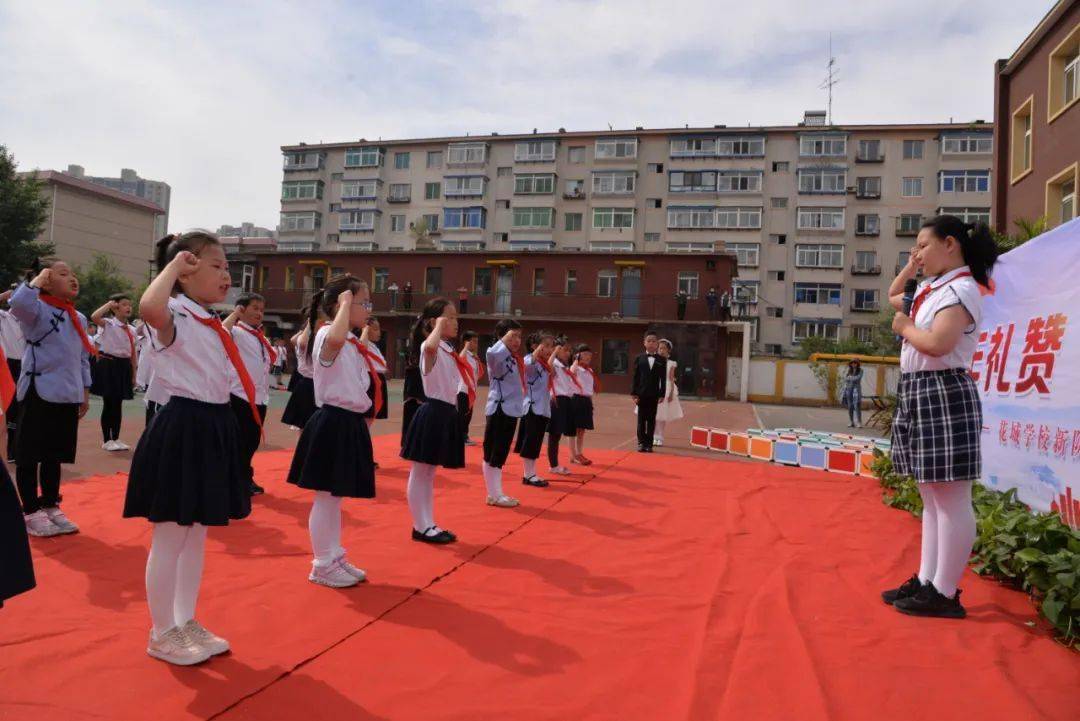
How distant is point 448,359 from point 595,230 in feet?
138

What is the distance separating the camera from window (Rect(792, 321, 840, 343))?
144 ft

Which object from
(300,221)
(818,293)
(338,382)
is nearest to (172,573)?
(338,382)

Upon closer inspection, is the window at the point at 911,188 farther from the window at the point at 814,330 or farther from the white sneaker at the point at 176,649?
the white sneaker at the point at 176,649

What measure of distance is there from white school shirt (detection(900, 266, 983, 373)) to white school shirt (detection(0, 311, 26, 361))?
7.16 metres

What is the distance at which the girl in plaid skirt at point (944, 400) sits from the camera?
3.56 metres

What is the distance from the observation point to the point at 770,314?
1752 inches

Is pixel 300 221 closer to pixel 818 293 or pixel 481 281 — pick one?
pixel 481 281

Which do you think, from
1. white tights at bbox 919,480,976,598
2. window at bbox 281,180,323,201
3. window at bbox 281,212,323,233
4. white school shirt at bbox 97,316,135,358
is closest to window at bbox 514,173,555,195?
window at bbox 281,180,323,201

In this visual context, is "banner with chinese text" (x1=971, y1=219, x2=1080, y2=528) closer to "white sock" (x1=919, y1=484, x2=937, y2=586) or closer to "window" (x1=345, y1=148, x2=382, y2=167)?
"white sock" (x1=919, y1=484, x2=937, y2=586)

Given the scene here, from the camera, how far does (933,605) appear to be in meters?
3.77

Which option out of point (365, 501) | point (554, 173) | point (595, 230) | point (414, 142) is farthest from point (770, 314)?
point (365, 501)

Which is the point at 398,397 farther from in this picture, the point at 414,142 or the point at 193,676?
the point at 414,142

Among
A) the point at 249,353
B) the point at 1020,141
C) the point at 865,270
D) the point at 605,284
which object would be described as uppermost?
the point at 865,270

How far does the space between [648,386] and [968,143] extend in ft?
136
